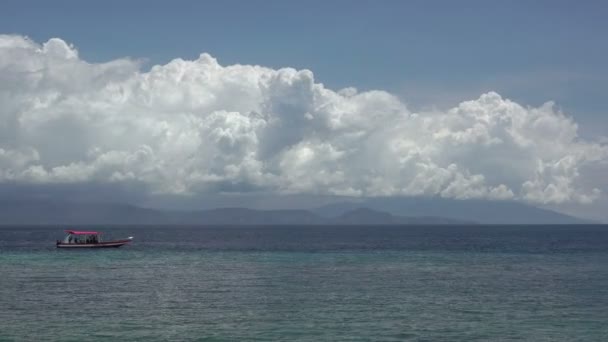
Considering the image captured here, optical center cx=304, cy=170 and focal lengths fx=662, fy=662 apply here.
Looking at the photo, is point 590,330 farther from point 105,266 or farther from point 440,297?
point 105,266

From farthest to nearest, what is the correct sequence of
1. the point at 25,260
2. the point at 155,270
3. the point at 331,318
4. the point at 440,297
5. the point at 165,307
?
1. the point at 25,260
2. the point at 155,270
3. the point at 440,297
4. the point at 165,307
5. the point at 331,318

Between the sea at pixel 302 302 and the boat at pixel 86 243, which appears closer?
the sea at pixel 302 302

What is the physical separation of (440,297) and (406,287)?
7330mm

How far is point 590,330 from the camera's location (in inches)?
1829

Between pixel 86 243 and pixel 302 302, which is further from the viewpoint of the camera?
pixel 86 243

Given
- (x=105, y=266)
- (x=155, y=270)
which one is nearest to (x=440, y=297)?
(x=155, y=270)

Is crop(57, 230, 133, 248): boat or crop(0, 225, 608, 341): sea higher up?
crop(57, 230, 133, 248): boat

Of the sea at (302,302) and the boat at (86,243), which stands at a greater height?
the boat at (86,243)

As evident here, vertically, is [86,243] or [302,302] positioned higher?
[86,243]

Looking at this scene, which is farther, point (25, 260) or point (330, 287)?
point (25, 260)

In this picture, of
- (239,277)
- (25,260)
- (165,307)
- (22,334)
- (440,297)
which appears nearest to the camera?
(22,334)

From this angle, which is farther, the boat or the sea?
the boat

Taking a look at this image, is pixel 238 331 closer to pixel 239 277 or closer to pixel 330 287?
pixel 330 287

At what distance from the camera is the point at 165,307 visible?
183 ft
